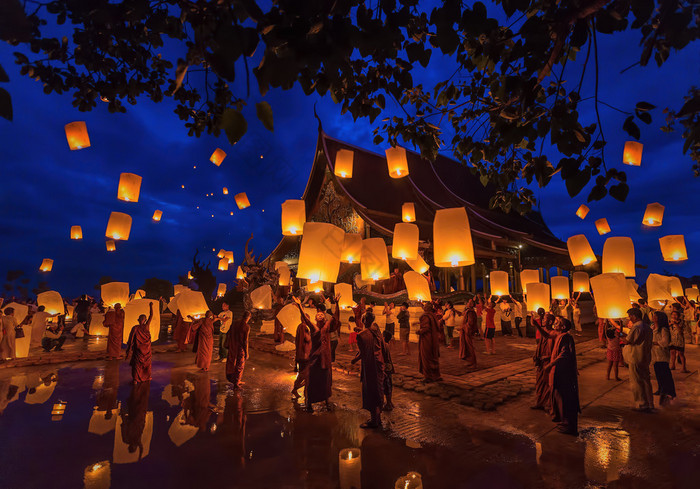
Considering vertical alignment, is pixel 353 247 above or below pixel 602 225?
below

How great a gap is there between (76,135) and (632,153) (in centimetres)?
970

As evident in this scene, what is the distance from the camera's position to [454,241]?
509 centimetres

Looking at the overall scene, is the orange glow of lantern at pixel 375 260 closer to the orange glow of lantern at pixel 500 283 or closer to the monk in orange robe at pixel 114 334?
the orange glow of lantern at pixel 500 283

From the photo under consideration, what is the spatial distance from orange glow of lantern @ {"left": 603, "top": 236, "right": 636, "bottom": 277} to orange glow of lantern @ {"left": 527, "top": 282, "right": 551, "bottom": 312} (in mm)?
1910

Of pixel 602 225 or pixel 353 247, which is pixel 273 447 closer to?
pixel 353 247

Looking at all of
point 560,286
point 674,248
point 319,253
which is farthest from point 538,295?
point 319,253

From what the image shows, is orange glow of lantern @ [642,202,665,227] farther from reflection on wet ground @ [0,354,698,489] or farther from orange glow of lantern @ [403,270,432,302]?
reflection on wet ground @ [0,354,698,489]

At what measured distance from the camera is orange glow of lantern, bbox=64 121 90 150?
6082mm

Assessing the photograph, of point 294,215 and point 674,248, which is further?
point 674,248

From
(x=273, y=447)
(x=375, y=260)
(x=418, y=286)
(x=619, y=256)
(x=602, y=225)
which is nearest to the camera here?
(x=273, y=447)

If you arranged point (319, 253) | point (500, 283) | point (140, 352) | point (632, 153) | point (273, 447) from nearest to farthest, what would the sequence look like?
point (273, 447) < point (319, 253) < point (632, 153) < point (140, 352) < point (500, 283)

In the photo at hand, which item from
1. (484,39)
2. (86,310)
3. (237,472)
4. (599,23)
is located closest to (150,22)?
(484,39)

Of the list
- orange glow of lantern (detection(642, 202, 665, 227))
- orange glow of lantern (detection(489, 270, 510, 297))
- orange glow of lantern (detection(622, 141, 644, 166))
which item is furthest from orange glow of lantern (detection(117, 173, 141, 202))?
orange glow of lantern (detection(642, 202, 665, 227))

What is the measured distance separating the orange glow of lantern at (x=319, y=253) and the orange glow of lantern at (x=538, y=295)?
5.55m
